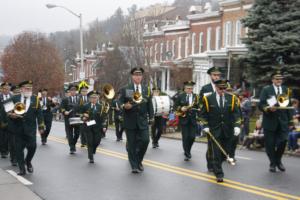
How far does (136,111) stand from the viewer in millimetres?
12508

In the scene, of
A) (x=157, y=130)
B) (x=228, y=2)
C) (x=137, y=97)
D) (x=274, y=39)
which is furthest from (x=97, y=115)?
(x=228, y=2)

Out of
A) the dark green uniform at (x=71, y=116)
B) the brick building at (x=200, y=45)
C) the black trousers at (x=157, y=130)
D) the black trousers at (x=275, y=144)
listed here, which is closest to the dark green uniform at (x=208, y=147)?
the black trousers at (x=275, y=144)

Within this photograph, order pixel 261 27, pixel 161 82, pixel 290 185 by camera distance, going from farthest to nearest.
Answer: pixel 161 82, pixel 261 27, pixel 290 185

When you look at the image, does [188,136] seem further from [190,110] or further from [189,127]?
[190,110]

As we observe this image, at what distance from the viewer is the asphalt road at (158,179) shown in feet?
32.4

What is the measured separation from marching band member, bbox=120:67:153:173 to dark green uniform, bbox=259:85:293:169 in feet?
8.26

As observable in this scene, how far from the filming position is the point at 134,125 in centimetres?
1252

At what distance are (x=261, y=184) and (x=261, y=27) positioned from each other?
51.3 feet

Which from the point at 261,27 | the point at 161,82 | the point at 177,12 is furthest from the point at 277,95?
the point at 177,12

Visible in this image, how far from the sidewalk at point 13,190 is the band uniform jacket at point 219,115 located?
359cm

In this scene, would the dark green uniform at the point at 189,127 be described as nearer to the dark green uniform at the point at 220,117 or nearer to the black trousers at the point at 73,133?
the dark green uniform at the point at 220,117

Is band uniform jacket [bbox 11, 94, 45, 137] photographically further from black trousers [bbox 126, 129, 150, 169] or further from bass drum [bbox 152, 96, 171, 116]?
bass drum [bbox 152, 96, 171, 116]

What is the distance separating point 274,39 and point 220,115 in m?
14.5

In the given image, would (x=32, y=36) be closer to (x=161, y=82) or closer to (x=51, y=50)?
(x=51, y=50)
